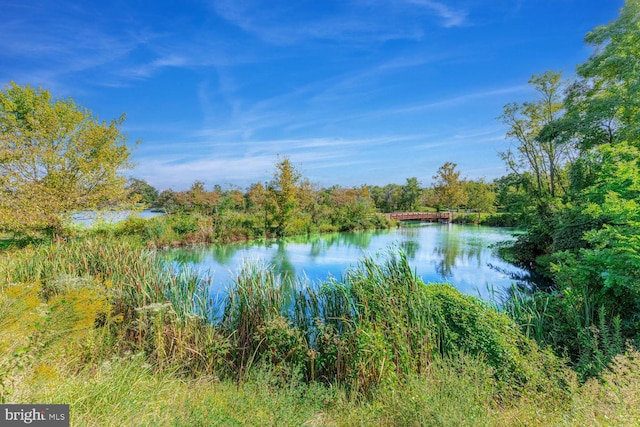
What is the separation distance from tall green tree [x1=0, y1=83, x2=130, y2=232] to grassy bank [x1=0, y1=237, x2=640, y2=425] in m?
6.36

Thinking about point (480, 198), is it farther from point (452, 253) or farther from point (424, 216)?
point (452, 253)

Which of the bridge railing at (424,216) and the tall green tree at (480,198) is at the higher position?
the tall green tree at (480,198)

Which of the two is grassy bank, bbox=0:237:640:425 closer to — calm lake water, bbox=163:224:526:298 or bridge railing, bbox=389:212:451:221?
calm lake water, bbox=163:224:526:298

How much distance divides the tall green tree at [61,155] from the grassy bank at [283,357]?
636 cm

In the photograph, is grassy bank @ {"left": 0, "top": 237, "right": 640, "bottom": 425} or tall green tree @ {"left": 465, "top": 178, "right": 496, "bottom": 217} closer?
grassy bank @ {"left": 0, "top": 237, "right": 640, "bottom": 425}

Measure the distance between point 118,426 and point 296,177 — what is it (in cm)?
1922

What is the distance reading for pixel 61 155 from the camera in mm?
11086

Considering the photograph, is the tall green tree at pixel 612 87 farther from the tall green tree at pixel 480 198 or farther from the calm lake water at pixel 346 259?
the tall green tree at pixel 480 198

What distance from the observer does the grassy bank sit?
2.32 meters

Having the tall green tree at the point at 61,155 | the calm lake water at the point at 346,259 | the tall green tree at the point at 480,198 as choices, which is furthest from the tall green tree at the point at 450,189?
the tall green tree at the point at 61,155

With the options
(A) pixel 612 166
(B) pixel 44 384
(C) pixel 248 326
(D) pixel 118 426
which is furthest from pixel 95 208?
(A) pixel 612 166

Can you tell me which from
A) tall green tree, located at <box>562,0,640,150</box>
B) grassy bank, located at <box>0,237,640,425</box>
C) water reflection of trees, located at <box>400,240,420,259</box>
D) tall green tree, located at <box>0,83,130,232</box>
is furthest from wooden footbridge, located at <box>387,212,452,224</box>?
grassy bank, located at <box>0,237,640,425</box>

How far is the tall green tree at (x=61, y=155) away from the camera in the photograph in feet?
32.8

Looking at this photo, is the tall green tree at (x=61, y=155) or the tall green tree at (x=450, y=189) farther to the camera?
the tall green tree at (x=450, y=189)
